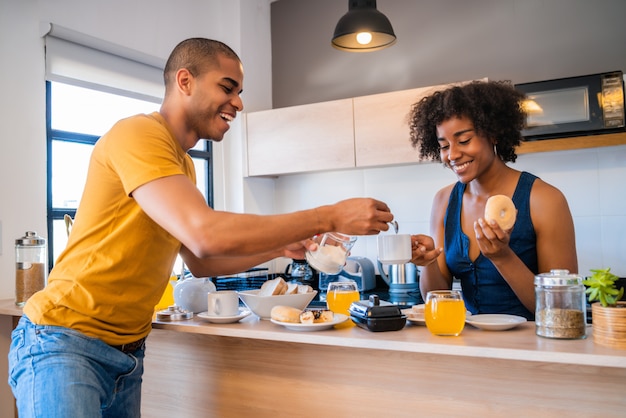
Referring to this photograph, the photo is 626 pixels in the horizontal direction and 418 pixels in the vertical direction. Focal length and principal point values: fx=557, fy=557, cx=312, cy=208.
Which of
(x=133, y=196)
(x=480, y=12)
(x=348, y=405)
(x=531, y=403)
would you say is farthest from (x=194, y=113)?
(x=480, y=12)

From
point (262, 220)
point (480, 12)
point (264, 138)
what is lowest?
point (262, 220)

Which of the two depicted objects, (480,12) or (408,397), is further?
(480,12)

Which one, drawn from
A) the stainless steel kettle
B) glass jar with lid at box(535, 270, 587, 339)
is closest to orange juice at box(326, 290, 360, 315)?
glass jar with lid at box(535, 270, 587, 339)

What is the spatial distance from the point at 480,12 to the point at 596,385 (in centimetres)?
265

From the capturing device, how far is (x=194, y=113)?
155 centimetres

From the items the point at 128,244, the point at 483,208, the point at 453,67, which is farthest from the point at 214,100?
the point at 453,67

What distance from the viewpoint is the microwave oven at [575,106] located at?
2545 mm

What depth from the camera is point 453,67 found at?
11.3ft

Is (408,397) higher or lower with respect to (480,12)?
lower

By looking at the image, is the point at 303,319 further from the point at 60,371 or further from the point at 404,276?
the point at 404,276

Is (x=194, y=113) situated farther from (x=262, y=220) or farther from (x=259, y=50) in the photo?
(x=259, y=50)

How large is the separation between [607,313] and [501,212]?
0.35 meters

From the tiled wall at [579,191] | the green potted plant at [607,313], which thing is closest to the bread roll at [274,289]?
the green potted plant at [607,313]

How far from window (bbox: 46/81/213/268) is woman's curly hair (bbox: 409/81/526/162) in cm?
199
